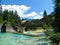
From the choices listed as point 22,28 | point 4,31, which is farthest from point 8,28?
point 22,28

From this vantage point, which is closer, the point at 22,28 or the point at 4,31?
the point at 22,28

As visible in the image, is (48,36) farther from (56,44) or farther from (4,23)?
(4,23)

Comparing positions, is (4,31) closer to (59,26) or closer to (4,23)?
(4,23)

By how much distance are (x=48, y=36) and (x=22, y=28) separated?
1627cm

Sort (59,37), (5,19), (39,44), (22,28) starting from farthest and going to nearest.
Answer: (5,19)
(22,28)
(39,44)
(59,37)

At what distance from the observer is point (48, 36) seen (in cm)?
589

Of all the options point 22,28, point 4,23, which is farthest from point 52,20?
point 4,23

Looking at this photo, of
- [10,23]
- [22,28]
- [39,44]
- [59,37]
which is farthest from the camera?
[10,23]

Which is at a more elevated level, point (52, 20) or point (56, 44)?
point (52, 20)

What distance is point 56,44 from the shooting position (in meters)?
5.73

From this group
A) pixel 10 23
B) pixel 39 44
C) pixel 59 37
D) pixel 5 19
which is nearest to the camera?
pixel 59 37

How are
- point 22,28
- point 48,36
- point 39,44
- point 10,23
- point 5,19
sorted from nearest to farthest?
point 48,36
point 39,44
point 22,28
point 10,23
point 5,19

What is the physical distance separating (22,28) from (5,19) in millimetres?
4068

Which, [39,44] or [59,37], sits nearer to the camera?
[59,37]
